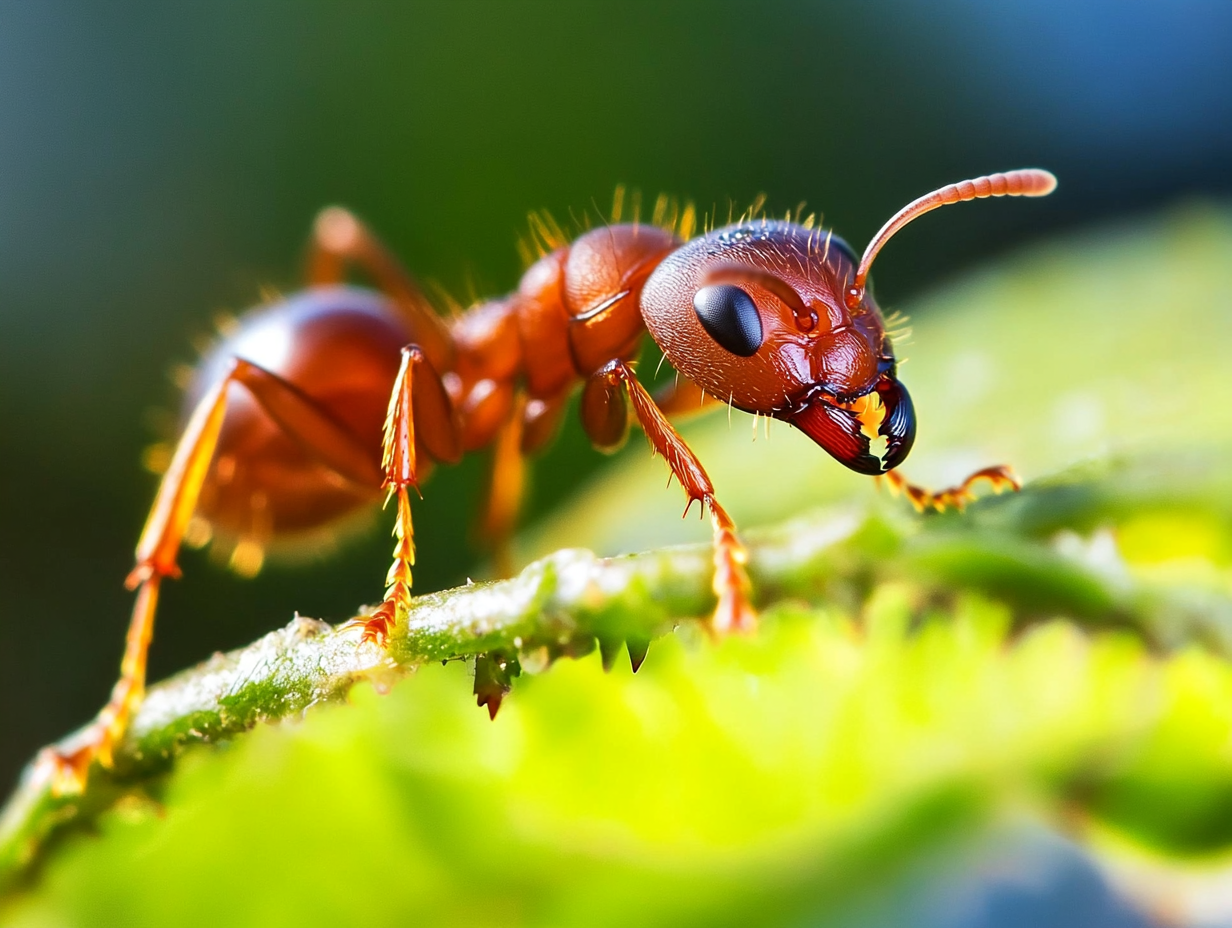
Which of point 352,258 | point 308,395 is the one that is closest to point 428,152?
point 352,258

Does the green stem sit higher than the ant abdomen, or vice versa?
the ant abdomen

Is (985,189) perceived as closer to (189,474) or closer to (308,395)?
(308,395)

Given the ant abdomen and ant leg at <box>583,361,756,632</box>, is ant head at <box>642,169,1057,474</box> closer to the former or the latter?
ant leg at <box>583,361,756,632</box>

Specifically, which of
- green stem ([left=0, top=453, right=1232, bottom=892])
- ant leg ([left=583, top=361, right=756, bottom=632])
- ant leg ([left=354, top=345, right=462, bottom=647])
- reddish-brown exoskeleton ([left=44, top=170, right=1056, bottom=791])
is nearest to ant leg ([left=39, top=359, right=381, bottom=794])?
reddish-brown exoskeleton ([left=44, top=170, right=1056, bottom=791])

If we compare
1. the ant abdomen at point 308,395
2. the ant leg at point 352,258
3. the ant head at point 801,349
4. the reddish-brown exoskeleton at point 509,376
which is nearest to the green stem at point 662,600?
the reddish-brown exoskeleton at point 509,376

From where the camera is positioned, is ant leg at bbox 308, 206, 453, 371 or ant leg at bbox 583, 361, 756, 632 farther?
ant leg at bbox 308, 206, 453, 371

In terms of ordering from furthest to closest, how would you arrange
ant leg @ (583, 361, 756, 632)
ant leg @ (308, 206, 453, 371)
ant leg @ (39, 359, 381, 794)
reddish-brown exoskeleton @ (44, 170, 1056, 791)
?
ant leg @ (308, 206, 453, 371)
reddish-brown exoskeleton @ (44, 170, 1056, 791)
ant leg @ (39, 359, 381, 794)
ant leg @ (583, 361, 756, 632)
